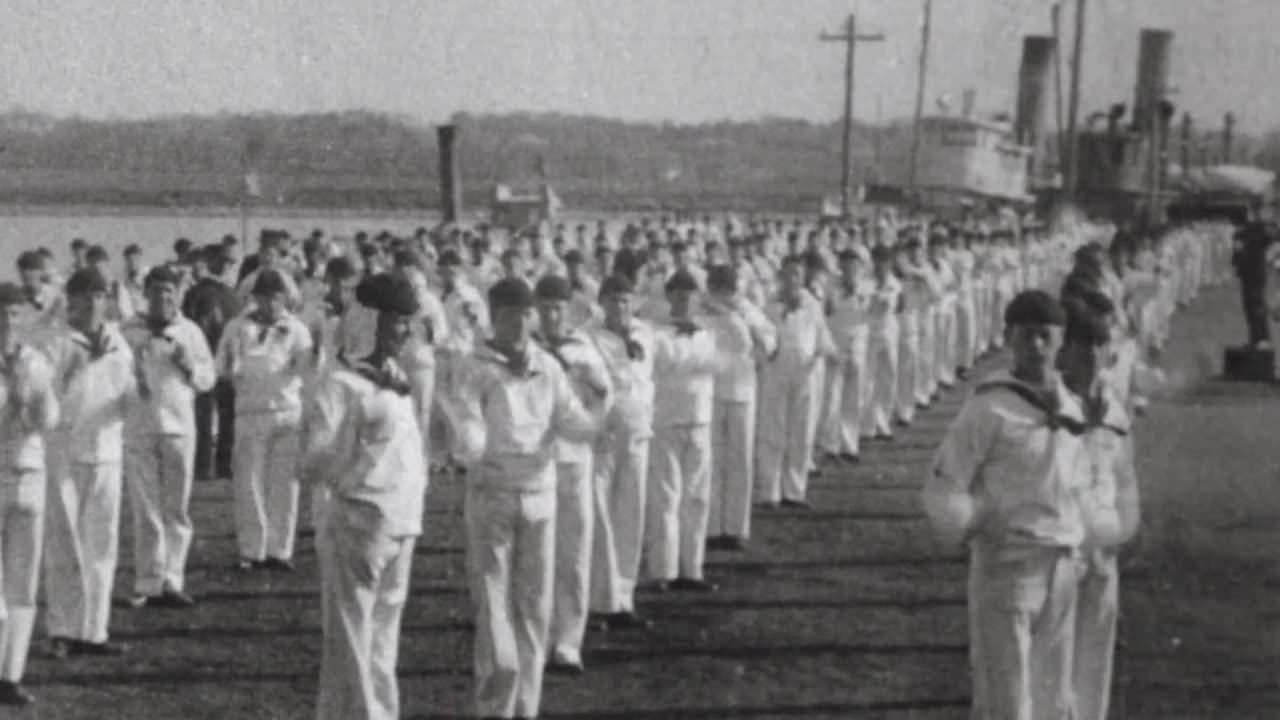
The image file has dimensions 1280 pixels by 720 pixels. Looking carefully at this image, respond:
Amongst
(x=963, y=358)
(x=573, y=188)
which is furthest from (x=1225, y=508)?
(x=573, y=188)

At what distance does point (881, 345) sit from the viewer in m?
21.4

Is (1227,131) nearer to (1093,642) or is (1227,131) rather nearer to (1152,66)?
(1152,66)

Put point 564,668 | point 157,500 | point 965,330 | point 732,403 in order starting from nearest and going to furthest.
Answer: point 564,668 → point 157,500 → point 732,403 → point 965,330

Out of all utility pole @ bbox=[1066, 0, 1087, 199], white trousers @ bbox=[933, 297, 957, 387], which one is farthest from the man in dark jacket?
utility pole @ bbox=[1066, 0, 1087, 199]

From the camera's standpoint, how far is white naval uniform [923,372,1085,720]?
7.20m

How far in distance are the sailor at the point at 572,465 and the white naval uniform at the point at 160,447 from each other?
316 cm

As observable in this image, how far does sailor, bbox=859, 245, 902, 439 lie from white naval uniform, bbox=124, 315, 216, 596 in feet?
34.4

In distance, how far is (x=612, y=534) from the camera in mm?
11195

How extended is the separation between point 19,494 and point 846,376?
11929mm

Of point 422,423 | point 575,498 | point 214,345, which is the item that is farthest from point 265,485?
point 575,498

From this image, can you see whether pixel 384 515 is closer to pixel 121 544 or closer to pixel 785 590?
pixel 785 590

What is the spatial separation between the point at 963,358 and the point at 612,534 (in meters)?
18.0

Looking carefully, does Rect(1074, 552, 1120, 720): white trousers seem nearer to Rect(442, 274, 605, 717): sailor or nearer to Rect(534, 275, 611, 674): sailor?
Rect(442, 274, 605, 717): sailor

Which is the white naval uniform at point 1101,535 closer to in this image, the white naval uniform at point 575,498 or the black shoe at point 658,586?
the white naval uniform at point 575,498
